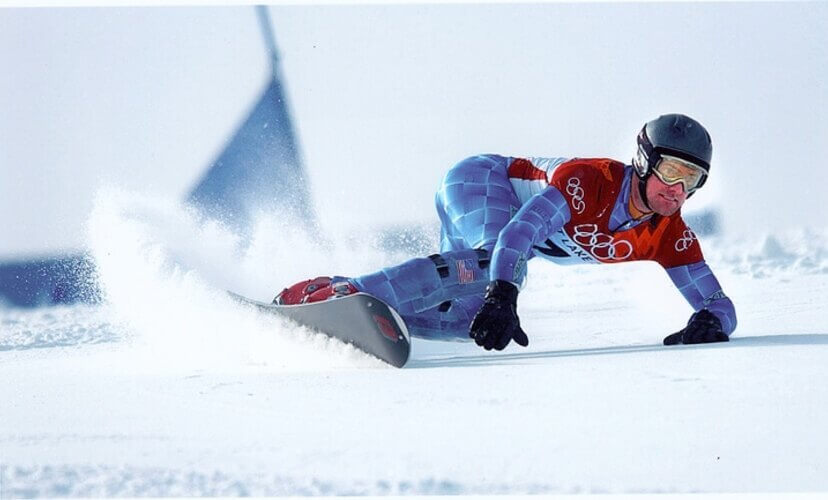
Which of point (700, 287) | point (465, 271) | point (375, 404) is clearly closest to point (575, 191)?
point (465, 271)

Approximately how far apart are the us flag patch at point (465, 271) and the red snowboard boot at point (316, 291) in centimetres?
46

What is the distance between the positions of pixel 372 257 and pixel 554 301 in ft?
4.65

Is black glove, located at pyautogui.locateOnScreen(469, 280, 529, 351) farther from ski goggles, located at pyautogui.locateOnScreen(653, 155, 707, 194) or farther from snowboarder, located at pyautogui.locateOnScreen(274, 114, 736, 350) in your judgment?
ski goggles, located at pyautogui.locateOnScreen(653, 155, 707, 194)

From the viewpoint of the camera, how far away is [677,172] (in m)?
→ 4.26

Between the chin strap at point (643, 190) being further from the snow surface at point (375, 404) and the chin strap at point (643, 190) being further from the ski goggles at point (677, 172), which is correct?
the snow surface at point (375, 404)

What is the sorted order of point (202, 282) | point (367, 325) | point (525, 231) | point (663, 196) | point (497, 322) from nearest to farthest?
1. point (497, 322)
2. point (367, 325)
3. point (525, 231)
4. point (663, 196)
5. point (202, 282)

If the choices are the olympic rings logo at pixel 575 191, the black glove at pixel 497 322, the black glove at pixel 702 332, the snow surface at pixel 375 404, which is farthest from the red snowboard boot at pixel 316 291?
the black glove at pixel 702 332

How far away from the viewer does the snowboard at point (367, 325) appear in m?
3.97

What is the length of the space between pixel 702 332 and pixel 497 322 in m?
1.09

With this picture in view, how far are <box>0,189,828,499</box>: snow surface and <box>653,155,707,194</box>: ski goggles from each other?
0.70 metres

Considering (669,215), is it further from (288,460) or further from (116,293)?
(116,293)

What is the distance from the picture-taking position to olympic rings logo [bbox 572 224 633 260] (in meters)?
4.51

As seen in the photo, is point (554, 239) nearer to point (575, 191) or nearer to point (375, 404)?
point (575, 191)

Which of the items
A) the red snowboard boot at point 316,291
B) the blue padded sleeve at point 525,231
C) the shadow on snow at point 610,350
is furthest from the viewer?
the red snowboard boot at point 316,291
